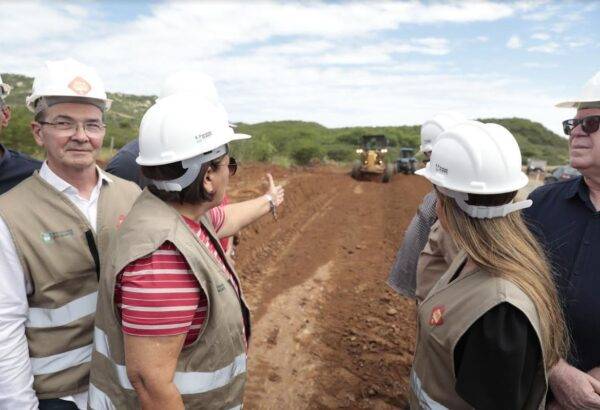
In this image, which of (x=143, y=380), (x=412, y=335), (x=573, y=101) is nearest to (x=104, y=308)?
(x=143, y=380)

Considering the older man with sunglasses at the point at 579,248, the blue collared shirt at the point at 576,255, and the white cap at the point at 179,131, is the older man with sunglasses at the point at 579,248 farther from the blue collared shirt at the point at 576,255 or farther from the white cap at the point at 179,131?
the white cap at the point at 179,131

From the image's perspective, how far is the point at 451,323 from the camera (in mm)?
1831

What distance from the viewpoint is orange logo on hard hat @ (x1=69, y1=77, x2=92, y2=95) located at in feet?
7.08

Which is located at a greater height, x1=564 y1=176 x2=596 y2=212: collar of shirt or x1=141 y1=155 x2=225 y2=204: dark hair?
x1=141 y1=155 x2=225 y2=204: dark hair

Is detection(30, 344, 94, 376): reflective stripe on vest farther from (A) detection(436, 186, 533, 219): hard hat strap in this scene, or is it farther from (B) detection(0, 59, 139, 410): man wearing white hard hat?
(A) detection(436, 186, 533, 219): hard hat strap

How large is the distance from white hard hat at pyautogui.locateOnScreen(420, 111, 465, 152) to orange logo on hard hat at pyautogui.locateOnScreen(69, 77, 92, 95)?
2489 millimetres

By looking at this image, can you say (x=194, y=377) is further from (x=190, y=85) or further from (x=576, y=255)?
(x=190, y=85)

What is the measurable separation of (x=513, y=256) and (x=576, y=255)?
0.76m

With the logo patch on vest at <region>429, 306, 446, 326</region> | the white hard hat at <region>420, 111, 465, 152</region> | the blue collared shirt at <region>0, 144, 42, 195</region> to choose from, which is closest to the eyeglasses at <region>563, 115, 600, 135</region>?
the white hard hat at <region>420, 111, 465, 152</region>

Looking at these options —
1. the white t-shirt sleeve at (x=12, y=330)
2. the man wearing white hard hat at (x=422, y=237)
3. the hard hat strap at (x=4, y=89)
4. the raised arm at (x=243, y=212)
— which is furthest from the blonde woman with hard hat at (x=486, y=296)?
the hard hat strap at (x=4, y=89)

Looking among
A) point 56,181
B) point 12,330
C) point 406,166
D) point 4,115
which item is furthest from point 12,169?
point 406,166

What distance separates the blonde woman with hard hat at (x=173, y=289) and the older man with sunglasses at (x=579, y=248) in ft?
5.22

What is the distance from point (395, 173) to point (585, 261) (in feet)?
67.9

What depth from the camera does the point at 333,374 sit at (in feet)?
14.9
